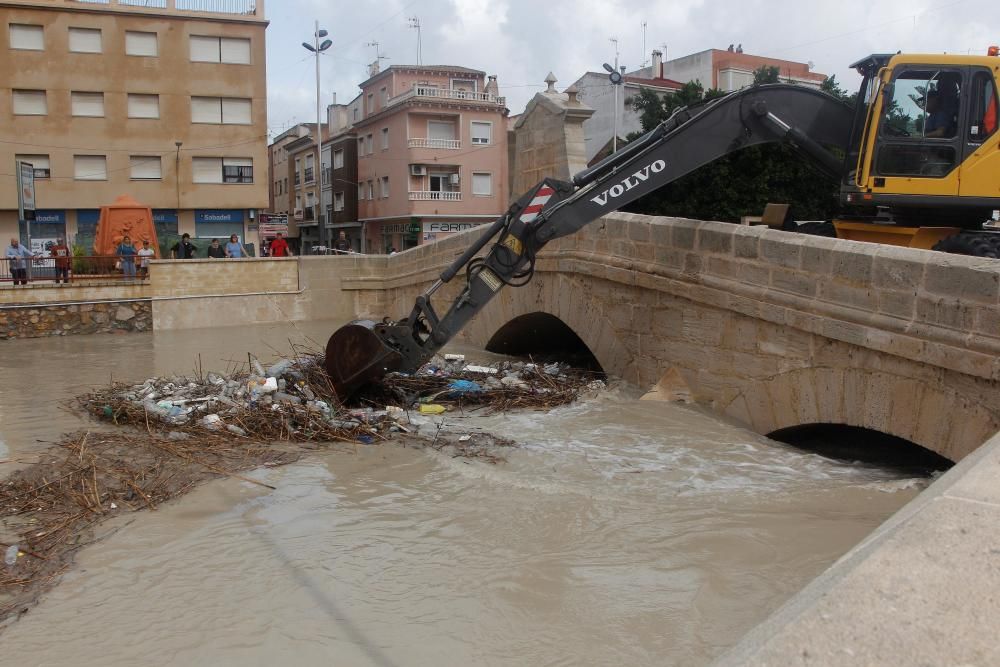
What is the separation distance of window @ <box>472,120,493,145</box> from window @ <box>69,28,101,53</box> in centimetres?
1673

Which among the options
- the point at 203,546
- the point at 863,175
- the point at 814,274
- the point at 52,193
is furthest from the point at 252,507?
the point at 52,193

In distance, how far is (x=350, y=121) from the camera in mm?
51625

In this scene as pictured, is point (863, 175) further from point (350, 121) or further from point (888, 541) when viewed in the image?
point (350, 121)

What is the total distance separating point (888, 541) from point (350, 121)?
52226mm

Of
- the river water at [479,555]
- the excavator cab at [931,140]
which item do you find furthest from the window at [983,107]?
the river water at [479,555]

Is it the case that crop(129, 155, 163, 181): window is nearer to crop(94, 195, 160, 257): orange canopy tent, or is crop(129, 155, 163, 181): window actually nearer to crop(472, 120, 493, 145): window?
crop(94, 195, 160, 257): orange canopy tent

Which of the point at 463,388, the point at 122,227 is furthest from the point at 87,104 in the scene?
the point at 463,388

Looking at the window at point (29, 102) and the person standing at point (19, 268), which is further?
the window at point (29, 102)

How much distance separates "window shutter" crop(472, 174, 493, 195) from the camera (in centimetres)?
4012

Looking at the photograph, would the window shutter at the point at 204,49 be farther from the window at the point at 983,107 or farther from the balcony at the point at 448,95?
the window at the point at 983,107

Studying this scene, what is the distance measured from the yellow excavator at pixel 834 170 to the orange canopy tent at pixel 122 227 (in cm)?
1288

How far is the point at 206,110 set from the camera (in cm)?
3061

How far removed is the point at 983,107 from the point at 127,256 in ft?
50.1

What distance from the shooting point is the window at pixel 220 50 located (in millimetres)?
30219
